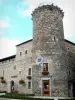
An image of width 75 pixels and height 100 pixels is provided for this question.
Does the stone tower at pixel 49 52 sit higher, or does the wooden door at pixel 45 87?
the stone tower at pixel 49 52

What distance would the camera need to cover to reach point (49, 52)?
90.1 feet

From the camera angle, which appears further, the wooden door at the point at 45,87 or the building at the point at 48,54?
the building at the point at 48,54

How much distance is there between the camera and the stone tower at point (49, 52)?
2689 cm

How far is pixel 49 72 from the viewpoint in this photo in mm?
27078

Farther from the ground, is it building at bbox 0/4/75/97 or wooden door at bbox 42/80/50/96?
building at bbox 0/4/75/97

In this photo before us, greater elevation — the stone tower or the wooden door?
the stone tower

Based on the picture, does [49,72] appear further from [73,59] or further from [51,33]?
[73,59]

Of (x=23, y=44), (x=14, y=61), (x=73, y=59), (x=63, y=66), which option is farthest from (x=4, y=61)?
(x=63, y=66)

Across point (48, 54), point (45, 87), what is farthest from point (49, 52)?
point (45, 87)

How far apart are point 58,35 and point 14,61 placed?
13.5 metres

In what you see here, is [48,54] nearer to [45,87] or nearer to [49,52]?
[49,52]

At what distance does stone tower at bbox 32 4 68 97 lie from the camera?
2689 cm

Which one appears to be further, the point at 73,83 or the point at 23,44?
the point at 23,44

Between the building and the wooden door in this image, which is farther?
the building
